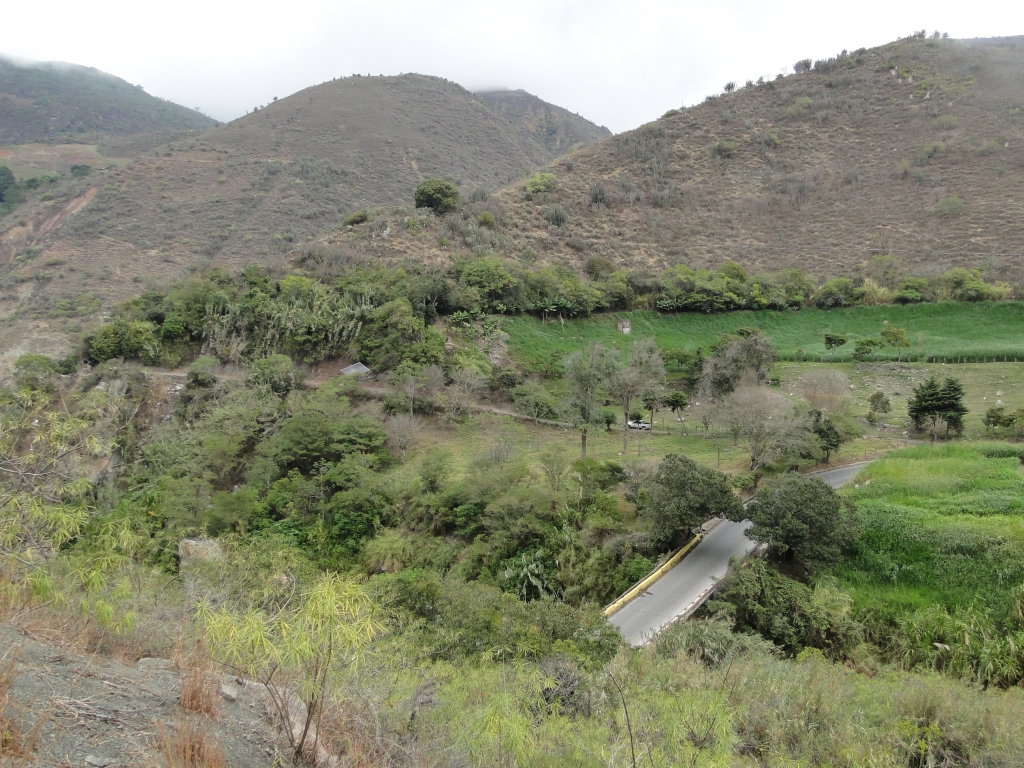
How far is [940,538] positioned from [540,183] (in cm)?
4010

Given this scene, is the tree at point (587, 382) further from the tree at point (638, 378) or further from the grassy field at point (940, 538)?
the grassy field at point (940, 538)

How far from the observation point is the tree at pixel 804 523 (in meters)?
12.2

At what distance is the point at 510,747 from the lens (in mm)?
4402

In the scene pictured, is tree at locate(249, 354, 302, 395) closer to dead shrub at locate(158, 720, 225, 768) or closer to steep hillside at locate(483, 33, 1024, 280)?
steep hillside at locate(483, 33, 1024, 280)

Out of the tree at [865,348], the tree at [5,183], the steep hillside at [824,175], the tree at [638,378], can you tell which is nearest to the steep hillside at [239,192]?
the tree at [5,183]

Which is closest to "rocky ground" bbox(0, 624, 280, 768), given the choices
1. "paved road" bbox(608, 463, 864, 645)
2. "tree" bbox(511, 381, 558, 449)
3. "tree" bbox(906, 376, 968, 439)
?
"paved road" bbox(608, 463, 864, 645)

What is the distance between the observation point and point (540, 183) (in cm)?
4612

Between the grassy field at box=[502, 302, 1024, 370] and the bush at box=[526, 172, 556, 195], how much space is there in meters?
17.5

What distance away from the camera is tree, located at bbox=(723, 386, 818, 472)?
1731 centimetres

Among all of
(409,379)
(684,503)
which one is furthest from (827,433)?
(409,379)

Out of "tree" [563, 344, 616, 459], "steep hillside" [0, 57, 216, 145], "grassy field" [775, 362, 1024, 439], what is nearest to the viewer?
"tree" [563, 344, 616, 459]

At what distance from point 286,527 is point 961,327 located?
33553 mm

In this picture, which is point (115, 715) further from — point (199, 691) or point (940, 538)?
point (940, 538)

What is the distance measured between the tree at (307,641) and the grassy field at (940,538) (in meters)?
10.9
